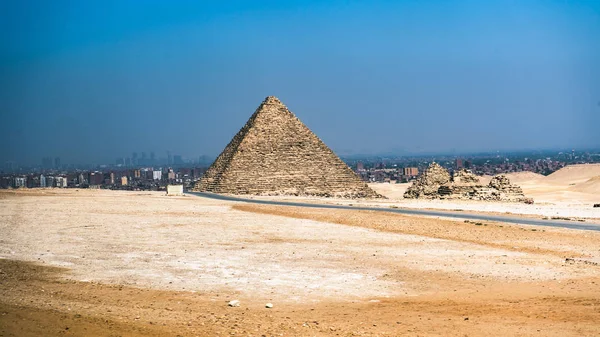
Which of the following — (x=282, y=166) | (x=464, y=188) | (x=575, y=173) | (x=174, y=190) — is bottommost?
(x=464, y=188)

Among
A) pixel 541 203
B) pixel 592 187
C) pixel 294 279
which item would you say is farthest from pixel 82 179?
pixel 294 279

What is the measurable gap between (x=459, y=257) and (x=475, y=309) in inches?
259

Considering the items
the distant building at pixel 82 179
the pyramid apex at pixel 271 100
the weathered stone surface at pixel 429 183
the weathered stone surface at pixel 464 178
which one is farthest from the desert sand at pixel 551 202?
the distant building at pixel 82 179

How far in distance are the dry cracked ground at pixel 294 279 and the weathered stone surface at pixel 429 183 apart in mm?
24759

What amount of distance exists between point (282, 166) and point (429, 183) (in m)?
12.1

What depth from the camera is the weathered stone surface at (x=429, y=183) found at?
167 feet

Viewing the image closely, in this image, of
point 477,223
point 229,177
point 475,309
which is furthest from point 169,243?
point 229,177

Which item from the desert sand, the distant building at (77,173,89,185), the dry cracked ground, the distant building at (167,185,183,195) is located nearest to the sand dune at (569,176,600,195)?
the desert sand

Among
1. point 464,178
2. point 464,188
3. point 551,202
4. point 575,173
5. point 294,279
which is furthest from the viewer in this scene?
point 575,173

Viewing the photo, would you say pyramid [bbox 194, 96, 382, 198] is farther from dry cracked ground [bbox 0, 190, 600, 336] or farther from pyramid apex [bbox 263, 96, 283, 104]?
dry cracked ground [bbox 0, 190, 600, 336]

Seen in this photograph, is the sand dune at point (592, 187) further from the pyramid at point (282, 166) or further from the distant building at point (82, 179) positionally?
the distant building at point (82, 179)

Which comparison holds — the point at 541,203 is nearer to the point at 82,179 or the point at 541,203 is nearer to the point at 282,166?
the point at 282,166

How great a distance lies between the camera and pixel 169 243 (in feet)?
65.3

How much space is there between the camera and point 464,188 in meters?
48.2
